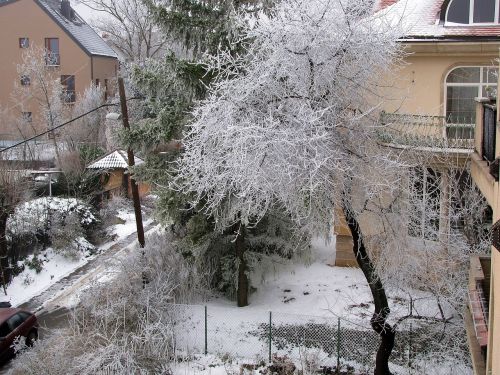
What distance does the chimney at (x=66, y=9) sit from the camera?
4259cm

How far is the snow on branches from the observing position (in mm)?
10102

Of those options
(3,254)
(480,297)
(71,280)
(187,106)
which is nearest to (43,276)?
(71,280)

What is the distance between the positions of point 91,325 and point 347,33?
A: 8576mm

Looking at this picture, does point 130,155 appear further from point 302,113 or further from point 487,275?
point 487,275

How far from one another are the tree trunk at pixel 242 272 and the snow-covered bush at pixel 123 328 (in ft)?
3.69

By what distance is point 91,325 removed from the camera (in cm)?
1333

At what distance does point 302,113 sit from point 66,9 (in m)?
37.8

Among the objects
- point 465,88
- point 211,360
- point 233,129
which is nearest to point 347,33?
point 233,129

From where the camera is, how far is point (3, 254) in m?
19.4

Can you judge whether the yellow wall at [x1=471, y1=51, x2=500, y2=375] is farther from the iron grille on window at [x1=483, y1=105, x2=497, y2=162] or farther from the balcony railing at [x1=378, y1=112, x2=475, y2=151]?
the balcony railing at [x1=378, y1=112, x2=475, y2=151]

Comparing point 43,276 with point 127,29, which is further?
point 127,29

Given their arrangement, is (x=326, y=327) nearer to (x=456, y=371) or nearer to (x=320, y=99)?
(x=456, y=371)

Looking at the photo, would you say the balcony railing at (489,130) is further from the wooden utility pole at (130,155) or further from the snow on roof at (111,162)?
the snow on roof at (111,162)

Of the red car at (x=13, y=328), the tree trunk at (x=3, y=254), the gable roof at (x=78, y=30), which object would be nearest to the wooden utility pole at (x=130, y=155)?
the red car at (x=13, y=328)
